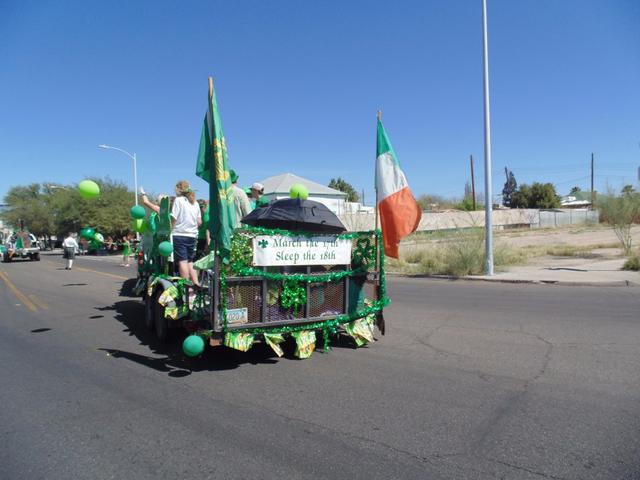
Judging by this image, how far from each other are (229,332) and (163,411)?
1.13m

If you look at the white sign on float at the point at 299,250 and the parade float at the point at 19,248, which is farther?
the parade float at the point at 19,248

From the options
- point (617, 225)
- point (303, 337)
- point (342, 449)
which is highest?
Answer: point (617, 225)

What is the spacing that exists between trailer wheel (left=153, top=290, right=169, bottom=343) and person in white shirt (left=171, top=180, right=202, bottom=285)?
55 centimetres

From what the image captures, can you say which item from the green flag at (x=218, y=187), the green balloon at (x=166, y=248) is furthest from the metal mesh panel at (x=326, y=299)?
the green balloon at (x=166, y=248)

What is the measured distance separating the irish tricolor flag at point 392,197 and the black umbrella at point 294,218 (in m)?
0.81

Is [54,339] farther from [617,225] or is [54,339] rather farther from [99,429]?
[617,225]

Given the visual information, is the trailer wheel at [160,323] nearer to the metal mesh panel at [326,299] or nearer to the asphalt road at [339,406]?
the asphalt road at [339,406]

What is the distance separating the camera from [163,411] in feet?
13.2

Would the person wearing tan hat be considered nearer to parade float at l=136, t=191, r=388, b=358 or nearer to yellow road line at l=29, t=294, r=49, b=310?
parade float at l=136, t=191, r=388, b=358

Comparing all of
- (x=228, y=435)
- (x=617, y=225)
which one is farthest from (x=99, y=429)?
(x=617, y=225)

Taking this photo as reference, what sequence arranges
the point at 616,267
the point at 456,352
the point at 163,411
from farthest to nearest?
1. the point at 616,267
2. the point at 456,352
3. the point at 163,411

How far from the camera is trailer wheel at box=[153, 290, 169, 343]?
628cm

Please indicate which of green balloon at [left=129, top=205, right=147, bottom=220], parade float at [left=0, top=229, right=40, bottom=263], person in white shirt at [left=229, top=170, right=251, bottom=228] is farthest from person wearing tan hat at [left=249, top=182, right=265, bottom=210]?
parade float at [left=0, top=229, right=40, bottom=263]

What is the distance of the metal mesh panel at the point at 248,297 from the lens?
195 inches
